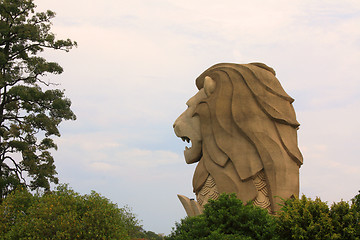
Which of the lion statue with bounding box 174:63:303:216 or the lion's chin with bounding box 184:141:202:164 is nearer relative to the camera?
the lion statue with bounding box 174:63:303:216

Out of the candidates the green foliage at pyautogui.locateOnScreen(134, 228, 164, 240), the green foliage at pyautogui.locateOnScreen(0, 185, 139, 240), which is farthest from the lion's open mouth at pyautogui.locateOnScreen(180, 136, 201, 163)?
the green foliage at pyautogui.locateOnScreen(134, 228, 164, 240)

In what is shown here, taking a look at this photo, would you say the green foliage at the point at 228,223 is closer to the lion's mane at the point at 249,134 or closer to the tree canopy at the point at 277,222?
the tree canopy at the point at 277,222

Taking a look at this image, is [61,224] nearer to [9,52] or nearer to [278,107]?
[278,107]

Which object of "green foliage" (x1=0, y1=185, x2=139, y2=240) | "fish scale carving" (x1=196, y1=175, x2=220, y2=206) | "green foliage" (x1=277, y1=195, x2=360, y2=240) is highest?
"fish scale carving" (x1=196, y1=175, x2=220, y2=206)

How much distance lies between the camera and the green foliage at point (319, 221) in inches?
421

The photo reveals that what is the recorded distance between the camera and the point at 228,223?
488 inches

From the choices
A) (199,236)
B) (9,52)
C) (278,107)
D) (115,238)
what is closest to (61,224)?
(115,238)

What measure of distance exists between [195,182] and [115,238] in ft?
11.2

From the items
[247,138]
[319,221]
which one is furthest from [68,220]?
[319,221]

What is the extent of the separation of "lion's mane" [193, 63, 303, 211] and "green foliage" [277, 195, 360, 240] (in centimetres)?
299

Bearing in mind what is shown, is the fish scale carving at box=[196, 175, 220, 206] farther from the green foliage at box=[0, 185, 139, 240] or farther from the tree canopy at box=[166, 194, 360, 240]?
the green foliage at box=[0, 185, 139, 240]

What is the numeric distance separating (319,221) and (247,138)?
4.24m

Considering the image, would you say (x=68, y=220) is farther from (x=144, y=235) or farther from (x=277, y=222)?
(x=144, y=235)

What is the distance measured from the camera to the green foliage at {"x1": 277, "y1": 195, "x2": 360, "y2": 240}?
10.7 m
